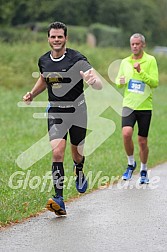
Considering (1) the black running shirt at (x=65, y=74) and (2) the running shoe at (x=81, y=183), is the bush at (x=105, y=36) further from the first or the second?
(1) the black running shirt at (x=65, y=74)

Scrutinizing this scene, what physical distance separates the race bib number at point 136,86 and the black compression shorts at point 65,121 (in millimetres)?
2344

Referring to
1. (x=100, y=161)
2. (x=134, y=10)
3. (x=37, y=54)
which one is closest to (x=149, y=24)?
(x=134, y=10)

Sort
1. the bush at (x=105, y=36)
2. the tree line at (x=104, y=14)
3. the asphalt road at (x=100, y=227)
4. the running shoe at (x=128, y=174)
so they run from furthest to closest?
the tree line at (x=104, y=14) < the bush at (x=105, y=36) < the running shoe at (x=128, y=174) < the asphalt road at (x=100, y=227)

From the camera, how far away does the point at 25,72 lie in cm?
3388

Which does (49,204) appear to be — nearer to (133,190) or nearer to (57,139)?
(57,139)

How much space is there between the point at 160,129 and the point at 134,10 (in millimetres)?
64505

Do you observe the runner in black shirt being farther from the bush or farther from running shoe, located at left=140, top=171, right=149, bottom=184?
the bush

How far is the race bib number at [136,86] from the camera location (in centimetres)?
1074

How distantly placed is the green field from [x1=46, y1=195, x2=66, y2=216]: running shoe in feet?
1.20

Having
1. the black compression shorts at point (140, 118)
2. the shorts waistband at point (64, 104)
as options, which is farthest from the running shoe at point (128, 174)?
A: the shorts waistband at point (64, 104)

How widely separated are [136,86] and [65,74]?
2715 mm

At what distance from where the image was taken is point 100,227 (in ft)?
25.2

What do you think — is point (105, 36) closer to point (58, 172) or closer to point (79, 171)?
point (79, 171)

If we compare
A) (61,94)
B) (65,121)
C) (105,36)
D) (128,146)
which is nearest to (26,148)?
(128,146)
